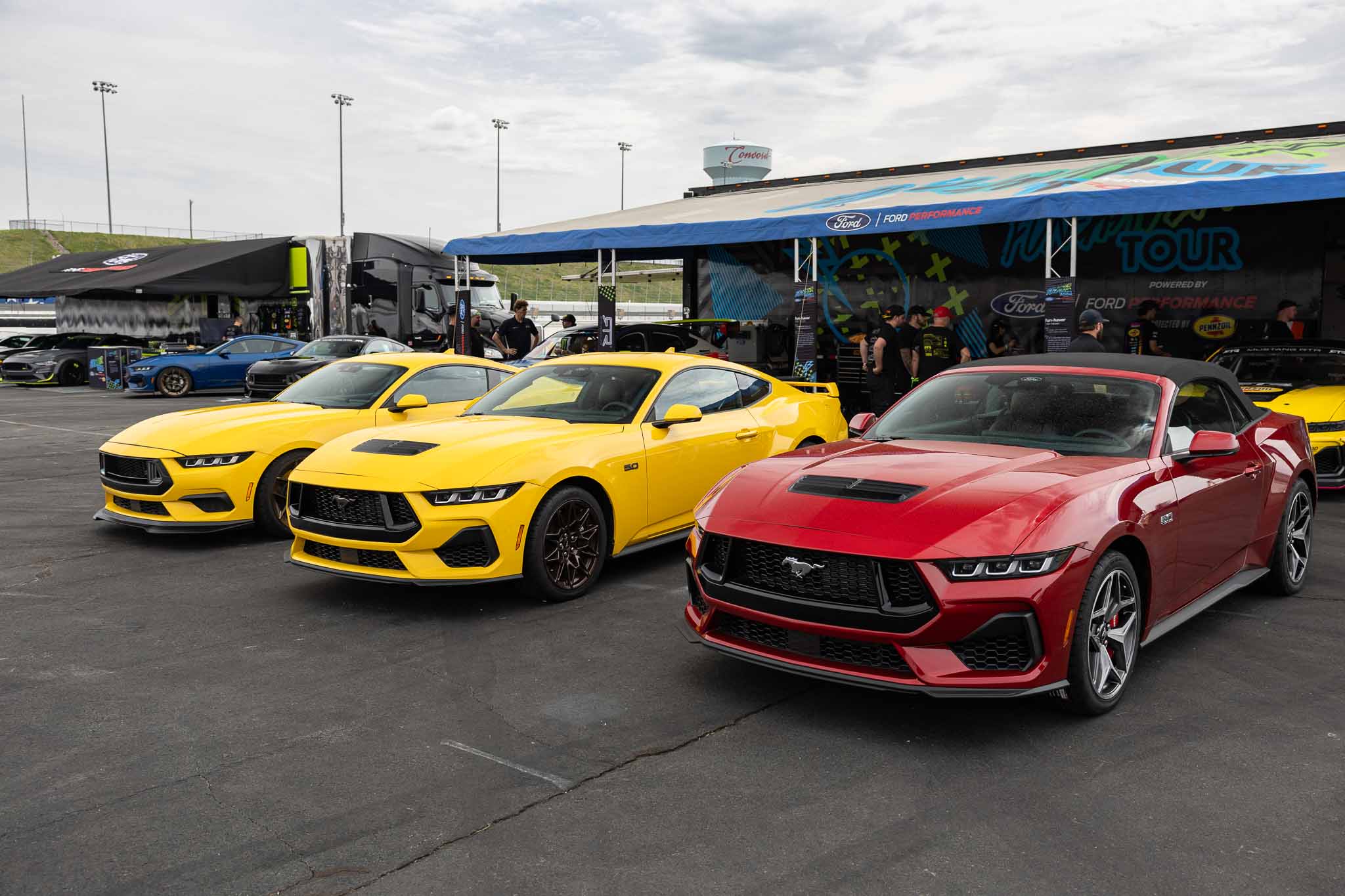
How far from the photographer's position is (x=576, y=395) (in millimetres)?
7023

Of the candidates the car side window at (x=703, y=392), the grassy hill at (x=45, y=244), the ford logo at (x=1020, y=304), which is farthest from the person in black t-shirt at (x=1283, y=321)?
the grassy hill at (x=45, y=244)

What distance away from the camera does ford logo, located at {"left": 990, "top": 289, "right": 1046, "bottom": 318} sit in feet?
53.8

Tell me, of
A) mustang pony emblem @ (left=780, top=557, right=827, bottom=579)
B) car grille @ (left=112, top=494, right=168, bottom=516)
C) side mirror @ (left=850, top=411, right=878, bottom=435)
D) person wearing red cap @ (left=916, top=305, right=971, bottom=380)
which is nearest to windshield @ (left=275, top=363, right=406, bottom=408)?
car grille @ (left=112, top=494, right=168, bottom=516)

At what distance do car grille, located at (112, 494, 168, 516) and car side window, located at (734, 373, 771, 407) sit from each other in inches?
167

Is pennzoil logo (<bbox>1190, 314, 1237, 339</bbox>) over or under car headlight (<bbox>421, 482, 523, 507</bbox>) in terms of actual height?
over

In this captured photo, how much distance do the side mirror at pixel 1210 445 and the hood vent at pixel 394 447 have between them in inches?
155

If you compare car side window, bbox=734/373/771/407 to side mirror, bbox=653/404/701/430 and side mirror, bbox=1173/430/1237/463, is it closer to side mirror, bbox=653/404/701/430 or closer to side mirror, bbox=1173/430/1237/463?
side mirror, bbox=653/404/701/430

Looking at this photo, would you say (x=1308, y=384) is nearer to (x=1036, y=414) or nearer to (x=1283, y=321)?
(x=1283, y=321)

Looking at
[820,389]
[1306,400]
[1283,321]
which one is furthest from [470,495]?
[1283,321]

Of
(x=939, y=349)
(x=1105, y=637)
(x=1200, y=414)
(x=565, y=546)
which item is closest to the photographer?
(x=1105, y=637)

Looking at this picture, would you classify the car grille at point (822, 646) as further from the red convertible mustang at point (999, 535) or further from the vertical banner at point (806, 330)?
the vertical banner at point (806, 330)

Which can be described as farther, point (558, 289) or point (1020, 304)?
point (558, 289)

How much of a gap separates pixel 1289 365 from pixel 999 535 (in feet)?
Answer: 26.4

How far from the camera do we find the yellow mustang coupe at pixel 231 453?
7508 millimetres
